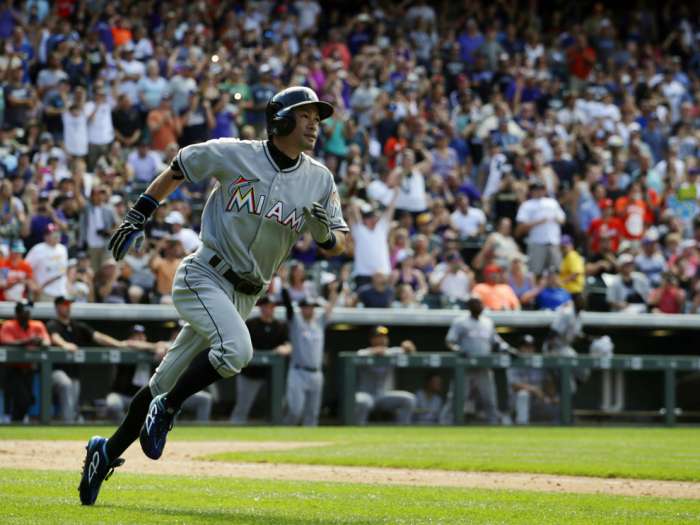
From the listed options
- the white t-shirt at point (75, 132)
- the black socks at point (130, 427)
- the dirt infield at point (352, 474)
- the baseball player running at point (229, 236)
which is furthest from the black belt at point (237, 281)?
the white t-shirt at point (75, 132)

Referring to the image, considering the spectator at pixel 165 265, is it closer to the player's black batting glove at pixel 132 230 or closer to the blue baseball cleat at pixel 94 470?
the player's black batting glove at pixel 132 230

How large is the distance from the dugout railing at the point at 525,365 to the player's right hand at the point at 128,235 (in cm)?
986

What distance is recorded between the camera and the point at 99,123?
1816 cm

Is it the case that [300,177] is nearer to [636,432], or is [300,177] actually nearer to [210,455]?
[210,455]

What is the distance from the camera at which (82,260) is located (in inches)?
631

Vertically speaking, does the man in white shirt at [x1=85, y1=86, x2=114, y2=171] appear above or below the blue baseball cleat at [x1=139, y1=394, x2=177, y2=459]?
above

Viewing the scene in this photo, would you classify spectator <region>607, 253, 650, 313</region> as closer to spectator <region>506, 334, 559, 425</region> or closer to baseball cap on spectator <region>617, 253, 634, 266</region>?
baseball cap on spectator <region>617, 253, 634, 266</region>

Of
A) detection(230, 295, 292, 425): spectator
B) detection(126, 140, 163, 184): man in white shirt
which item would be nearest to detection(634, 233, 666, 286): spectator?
detection(230, 295, 292, 425): spectator

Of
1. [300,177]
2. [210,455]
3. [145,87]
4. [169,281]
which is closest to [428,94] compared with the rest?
[145,87]

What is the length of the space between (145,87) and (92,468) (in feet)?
43.9

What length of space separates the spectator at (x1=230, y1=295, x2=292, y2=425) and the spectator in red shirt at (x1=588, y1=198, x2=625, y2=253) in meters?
5.74

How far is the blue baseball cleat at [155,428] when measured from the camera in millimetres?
6133

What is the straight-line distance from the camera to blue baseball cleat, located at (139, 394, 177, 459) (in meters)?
6.13

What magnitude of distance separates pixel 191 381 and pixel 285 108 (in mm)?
1471
